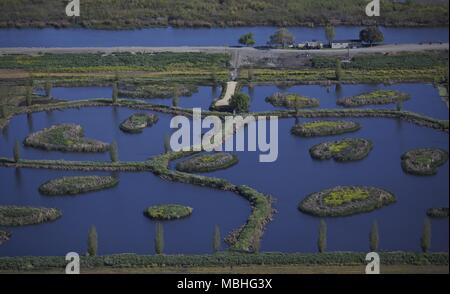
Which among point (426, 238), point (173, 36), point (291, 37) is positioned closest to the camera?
point (426, 238)

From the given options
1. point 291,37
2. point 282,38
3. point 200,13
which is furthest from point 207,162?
point 200,13

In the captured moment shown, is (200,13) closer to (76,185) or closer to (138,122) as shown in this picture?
(138,122)

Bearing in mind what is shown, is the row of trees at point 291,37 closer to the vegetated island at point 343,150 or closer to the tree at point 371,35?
the tree at point 371,35

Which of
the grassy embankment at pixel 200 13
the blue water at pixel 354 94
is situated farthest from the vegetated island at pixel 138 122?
the grassy embankment at pixel 200 13

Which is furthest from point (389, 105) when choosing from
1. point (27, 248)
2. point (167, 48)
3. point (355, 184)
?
→ point (27, 248)

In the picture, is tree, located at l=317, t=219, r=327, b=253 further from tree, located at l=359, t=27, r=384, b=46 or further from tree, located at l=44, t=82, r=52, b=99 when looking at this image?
tree, located at l=359, t=27, r=384, b=46
